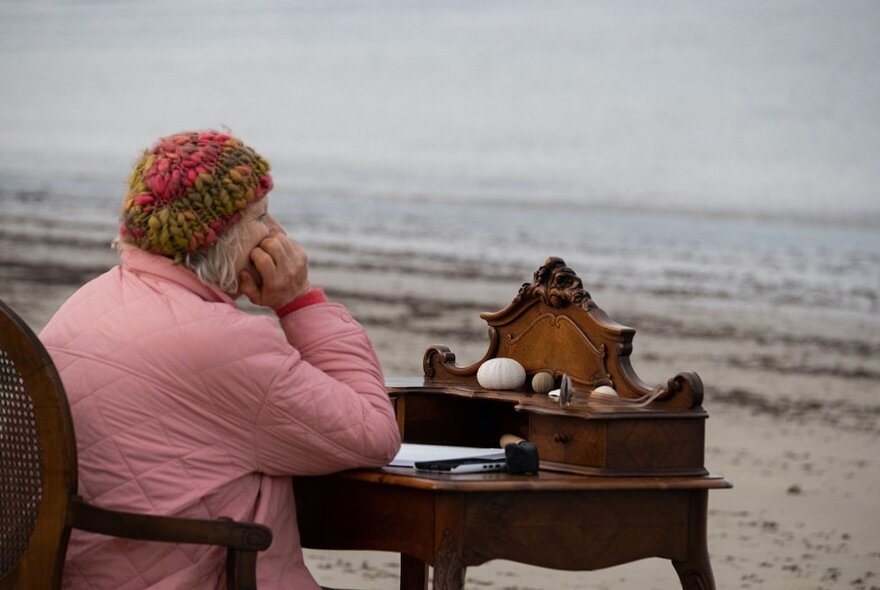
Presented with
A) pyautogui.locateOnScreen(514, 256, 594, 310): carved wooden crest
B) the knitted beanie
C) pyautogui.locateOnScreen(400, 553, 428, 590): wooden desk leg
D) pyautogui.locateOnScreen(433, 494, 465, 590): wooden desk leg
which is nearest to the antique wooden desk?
pyautogui.locateOnScreen(433, 494, 465, 590): wooden desk leg

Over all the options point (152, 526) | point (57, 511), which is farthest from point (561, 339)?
point (57, 511)

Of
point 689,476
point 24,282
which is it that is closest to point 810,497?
point 689,476

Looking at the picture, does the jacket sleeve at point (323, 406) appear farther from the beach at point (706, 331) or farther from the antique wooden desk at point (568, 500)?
the beach at point (706, 331)

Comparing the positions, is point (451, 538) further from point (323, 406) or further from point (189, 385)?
point (189, 385)

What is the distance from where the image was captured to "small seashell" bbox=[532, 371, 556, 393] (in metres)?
3.68

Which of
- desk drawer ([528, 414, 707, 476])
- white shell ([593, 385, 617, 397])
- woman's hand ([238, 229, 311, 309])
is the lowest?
desk drawer ([528, 414, 707, 476])

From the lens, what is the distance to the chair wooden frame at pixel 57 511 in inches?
103

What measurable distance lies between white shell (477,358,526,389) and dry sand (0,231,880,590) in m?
2.45

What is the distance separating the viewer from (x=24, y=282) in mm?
18516

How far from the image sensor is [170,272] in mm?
2834

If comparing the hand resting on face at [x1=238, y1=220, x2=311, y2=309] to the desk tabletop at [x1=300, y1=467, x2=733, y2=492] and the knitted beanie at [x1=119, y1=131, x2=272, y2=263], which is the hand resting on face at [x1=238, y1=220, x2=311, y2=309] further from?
the desk tabletop at [x1=300, y1=467, x2=733, y2=492]

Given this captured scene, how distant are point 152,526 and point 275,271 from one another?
1.94 ft

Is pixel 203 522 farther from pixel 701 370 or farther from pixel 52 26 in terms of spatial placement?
pixel 52 26

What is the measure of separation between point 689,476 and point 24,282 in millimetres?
16566
